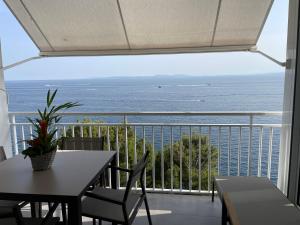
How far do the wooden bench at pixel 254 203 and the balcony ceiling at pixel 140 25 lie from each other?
1.85m

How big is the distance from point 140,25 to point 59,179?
2.26 m

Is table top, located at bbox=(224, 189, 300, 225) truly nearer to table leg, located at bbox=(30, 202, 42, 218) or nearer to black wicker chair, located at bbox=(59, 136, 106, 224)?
black wicker chair, located at bbox=(59, 136, 106, 224)

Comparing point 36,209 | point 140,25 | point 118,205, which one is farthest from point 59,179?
point 140,25

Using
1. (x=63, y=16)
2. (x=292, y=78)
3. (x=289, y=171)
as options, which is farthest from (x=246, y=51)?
(x=63, y=16)

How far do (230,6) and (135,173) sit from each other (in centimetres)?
225

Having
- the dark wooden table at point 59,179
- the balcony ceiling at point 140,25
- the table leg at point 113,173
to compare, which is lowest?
the table leg at point 113,173

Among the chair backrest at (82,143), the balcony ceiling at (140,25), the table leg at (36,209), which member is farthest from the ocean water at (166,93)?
the table leg at (36,209)

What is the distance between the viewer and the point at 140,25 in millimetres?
3461

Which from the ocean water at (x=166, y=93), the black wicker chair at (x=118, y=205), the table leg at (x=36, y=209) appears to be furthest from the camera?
the ocean water at (x=166, y=93)

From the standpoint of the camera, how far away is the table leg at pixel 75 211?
1664 millimetres

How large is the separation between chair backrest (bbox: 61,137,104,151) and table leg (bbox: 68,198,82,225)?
1.26 metres

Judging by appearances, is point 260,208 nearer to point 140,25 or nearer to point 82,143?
point 82,143

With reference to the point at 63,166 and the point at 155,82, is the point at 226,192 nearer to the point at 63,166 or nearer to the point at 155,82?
the point at 63,166

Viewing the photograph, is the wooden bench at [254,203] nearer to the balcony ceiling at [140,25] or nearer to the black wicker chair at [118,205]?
the black wicker chair at [118,205]
